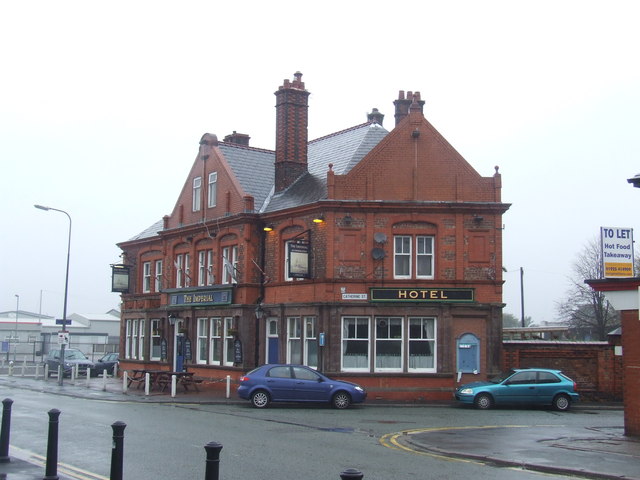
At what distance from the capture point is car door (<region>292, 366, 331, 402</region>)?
2484 cm

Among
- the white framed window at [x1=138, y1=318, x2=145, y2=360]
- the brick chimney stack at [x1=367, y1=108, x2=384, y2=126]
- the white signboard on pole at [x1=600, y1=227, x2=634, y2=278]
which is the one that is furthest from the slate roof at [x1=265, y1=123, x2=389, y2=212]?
the white signboard on pole at [x1=600, y1=227, x2=634, y2=278]

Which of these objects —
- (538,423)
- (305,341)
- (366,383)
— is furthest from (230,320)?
(538,423)

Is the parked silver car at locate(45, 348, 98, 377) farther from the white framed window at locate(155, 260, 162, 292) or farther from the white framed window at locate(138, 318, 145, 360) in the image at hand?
the white framed window at locate(155, 260, 162, 292)

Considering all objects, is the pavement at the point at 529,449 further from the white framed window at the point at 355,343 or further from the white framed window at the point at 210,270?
the white framed window at the point at 210,270

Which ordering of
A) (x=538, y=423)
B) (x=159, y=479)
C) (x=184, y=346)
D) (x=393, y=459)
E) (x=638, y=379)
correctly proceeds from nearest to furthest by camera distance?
(x=159, y=479), (x=393, y=459), (x=638, y=379), (x=538, y=423), (x=184, y=346)

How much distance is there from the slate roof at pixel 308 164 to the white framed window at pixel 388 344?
17.8 feet

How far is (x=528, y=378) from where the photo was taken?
86.7ft

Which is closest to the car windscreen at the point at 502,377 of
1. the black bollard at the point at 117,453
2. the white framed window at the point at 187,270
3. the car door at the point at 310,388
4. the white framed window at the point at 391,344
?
the white framed window at the point at 391,344

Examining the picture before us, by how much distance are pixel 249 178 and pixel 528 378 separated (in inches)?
618

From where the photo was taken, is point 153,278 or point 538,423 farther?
point 153,278

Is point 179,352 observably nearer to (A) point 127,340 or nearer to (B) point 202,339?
(B) point 202,339

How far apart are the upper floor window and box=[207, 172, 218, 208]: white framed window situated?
33.2 feet

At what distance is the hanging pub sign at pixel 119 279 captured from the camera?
44722mm

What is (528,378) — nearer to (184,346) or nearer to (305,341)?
(305,341)
